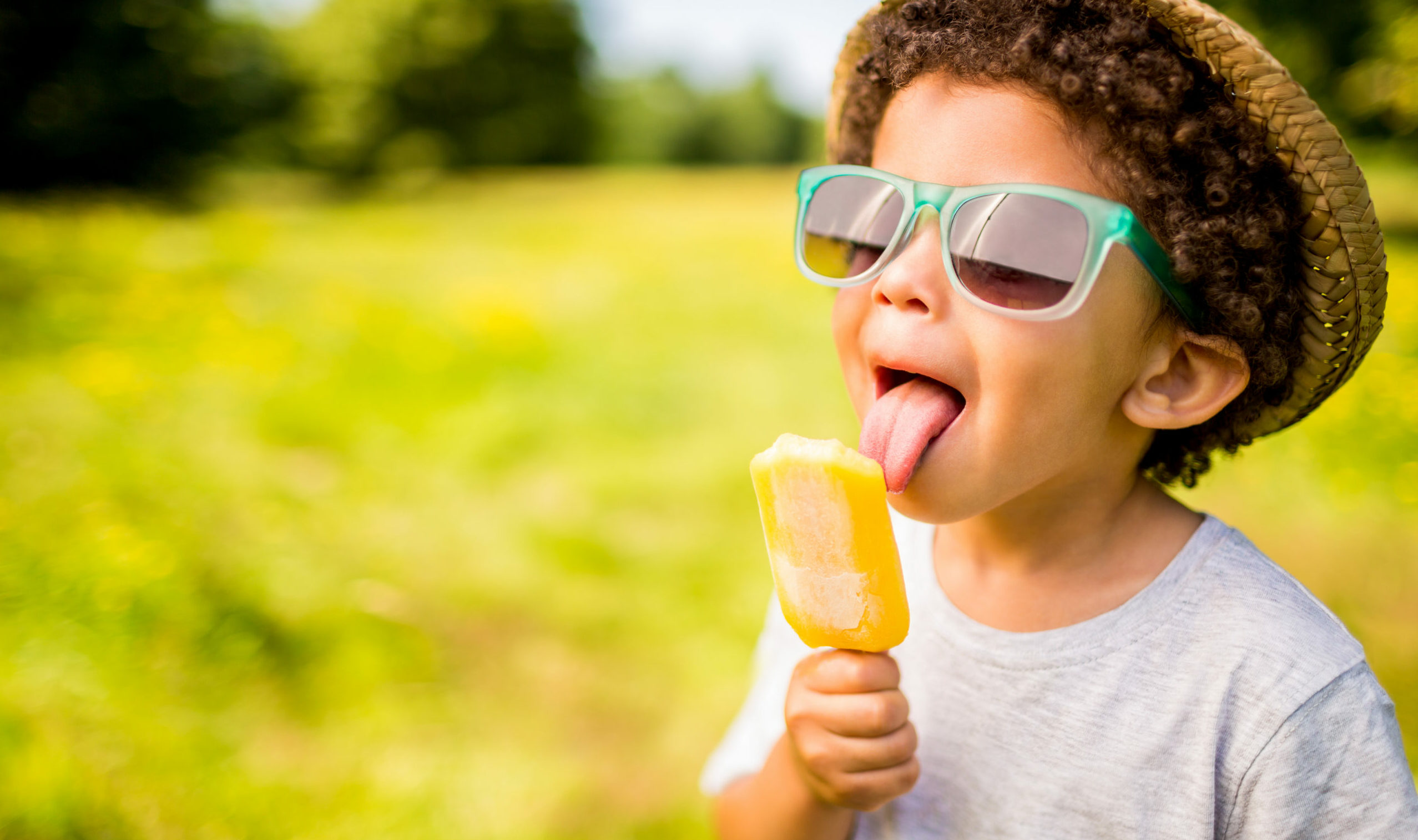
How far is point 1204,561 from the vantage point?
1.34 meters

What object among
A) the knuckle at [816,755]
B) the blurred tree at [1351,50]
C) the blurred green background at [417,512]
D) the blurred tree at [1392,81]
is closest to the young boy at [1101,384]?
the knuckle at [816,755]

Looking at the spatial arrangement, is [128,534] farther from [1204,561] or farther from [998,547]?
[1204,561]

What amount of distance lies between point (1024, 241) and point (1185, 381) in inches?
15.0

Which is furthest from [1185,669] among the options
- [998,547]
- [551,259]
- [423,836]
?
[551,259]

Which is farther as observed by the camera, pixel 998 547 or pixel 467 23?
pixel 467 23

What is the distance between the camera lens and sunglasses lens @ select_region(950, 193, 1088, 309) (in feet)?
3.83

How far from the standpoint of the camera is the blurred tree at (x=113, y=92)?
11.2 meters

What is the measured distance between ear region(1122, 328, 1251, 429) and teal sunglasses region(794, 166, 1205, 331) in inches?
1.7

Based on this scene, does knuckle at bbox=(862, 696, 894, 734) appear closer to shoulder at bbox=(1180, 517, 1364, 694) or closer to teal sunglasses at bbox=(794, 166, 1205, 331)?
shoulder at bbox=(1180, 517, 1364, 694)

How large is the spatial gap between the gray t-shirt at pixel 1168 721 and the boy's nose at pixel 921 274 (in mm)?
554

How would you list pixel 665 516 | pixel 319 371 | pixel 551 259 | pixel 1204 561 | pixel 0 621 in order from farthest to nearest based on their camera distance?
1. pixel 551 259
2. pixel 319 371
3. pixel 665 516
4. pixel 0 621
5. pixel 1204 561

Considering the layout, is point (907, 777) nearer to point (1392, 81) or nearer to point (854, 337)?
point (854, 337)

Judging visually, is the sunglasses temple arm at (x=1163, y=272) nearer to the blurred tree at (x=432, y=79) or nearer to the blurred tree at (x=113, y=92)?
the blurred tree at (x=113, y=92)

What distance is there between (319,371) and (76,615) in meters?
2.49
